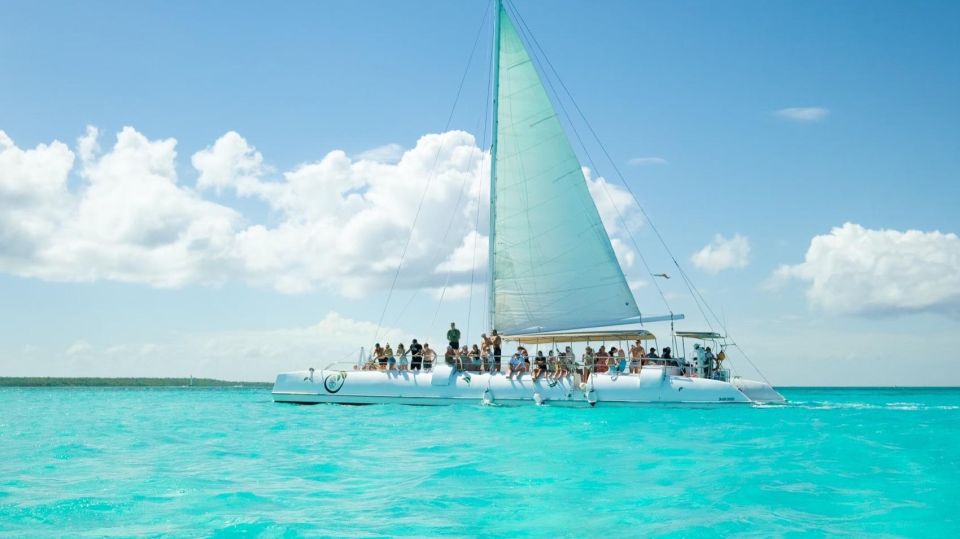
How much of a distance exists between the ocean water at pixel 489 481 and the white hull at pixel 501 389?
4743 mm

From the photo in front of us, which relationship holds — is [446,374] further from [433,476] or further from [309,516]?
[309,516]

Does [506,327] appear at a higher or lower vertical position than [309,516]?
higher

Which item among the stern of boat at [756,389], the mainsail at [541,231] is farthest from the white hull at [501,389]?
the mainsail at [541,231]

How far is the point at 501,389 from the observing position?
27609 millimetres

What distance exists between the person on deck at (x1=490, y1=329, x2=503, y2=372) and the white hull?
0.84m

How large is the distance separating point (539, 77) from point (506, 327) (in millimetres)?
10000

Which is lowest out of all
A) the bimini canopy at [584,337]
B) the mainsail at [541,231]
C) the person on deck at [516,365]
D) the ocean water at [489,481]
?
the ocean water at [489,481]

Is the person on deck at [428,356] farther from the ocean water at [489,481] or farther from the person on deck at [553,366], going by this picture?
the ocean water at [489,481]

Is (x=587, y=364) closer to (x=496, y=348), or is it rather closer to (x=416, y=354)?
(x=496, y=348)

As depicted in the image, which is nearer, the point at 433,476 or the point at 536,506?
the point at 536,506

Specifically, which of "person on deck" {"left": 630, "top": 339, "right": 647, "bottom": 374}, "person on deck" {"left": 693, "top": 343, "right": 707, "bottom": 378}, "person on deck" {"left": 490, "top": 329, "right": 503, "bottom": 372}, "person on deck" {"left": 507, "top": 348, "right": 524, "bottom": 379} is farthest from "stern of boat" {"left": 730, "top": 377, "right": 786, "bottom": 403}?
"person on deck" {"left": 490, "top": 329, "right": 503, "bottom": 372}

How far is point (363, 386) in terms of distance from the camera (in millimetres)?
29734

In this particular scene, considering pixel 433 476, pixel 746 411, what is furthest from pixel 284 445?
pixel 746 411

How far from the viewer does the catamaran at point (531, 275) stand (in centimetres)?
2828
